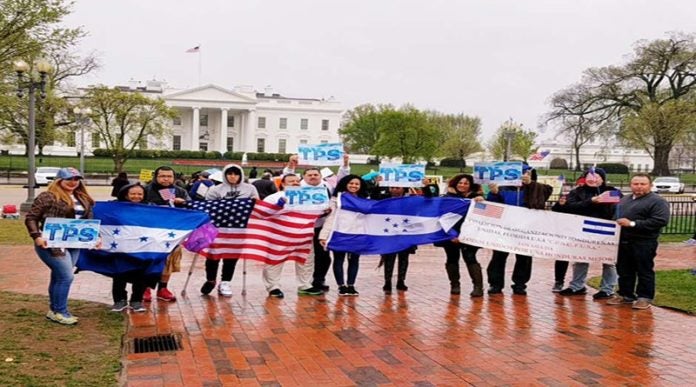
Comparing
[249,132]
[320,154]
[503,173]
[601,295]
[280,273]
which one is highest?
[249,132]

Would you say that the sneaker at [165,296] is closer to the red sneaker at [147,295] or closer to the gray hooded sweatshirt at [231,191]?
the red sneaker at [147,295]

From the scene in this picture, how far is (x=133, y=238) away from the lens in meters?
7.43

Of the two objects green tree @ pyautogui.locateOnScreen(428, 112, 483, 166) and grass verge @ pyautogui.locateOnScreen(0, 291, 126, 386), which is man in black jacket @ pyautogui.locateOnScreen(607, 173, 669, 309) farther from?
green tree @ pyautogui.locateOnScreen(428, 112, 483, 166)

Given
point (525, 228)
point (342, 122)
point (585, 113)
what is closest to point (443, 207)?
point (525, 228)

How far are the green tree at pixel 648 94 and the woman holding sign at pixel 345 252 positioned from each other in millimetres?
48775

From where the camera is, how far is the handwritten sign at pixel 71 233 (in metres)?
6.49

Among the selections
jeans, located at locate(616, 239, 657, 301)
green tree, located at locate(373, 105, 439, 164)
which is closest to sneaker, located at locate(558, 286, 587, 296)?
jeans, located at locate(616, 239, 657, 301)

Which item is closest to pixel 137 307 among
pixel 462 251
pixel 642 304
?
pixel 462 251

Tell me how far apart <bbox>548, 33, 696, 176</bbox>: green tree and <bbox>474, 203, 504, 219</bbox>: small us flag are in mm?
47927

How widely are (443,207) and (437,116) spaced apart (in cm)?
Result: 9100

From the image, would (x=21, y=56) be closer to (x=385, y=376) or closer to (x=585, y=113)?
(x=385, y=376)

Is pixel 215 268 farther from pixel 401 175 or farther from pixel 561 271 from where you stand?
pixel 561 271

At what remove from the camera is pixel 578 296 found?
9.16 metres

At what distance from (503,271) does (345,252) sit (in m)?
2.24
